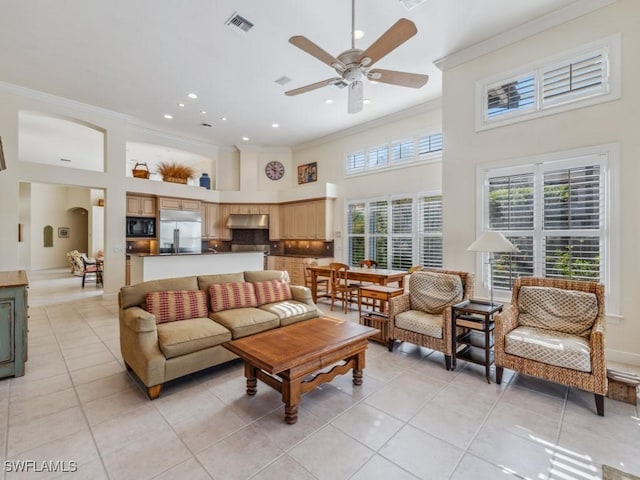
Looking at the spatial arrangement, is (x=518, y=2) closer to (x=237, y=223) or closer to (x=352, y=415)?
(x=352, y=415)

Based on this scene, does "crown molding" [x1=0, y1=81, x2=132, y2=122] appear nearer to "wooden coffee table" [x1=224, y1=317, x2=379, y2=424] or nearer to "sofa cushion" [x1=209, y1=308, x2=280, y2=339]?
"sofa cushion" [x1=209, y1=308, x2=280, y2=339]

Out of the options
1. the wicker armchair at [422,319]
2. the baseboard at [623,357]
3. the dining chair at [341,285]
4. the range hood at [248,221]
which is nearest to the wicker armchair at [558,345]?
Answer: the wicker armchair at [422,319]

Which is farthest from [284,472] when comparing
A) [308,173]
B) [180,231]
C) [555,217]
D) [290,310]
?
[308,173]

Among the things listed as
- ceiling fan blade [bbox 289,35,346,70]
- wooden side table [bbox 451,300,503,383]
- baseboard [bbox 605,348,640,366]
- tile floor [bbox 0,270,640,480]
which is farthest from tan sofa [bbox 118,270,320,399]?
baseboard [bbox 605,348,640,366]

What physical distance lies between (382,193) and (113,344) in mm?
5593

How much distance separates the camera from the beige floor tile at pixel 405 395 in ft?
7.75

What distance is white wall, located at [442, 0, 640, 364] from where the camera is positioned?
3.18 metres

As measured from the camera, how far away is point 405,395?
8.50 feet

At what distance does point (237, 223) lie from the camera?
863 centimetres

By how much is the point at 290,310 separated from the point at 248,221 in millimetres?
5516

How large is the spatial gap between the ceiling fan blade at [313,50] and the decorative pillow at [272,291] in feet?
8.80

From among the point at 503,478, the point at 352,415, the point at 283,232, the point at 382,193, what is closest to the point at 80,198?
the point at 283,232

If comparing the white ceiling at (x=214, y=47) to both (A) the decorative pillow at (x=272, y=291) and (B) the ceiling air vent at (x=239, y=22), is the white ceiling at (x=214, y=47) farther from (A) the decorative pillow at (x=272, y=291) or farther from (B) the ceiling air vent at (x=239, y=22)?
(A) the decorative pillow at (x=272, y=291)

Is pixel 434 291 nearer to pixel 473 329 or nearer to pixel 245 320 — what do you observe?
pixel 473 329
